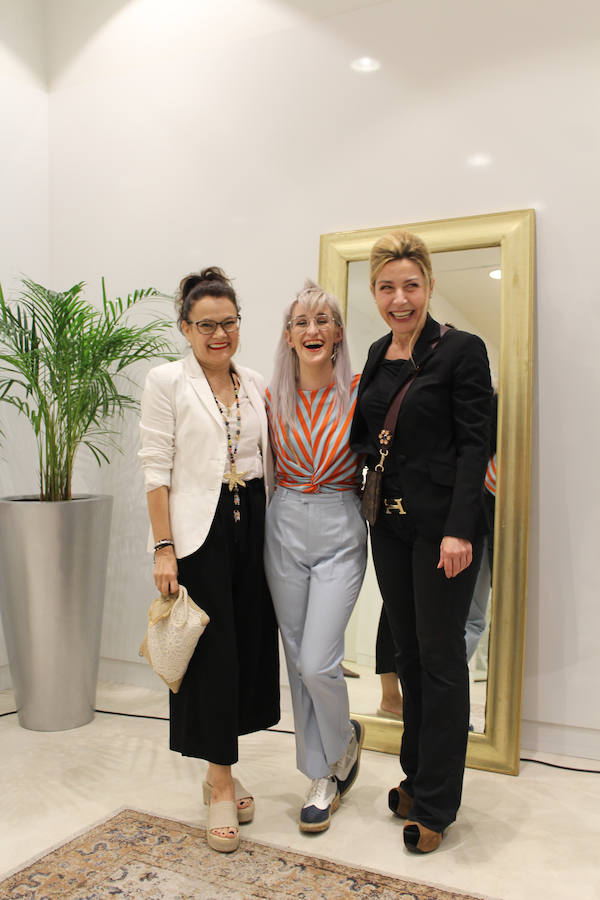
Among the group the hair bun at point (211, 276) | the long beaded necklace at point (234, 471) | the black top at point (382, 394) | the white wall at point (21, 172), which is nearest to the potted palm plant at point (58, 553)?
the white wall at point (21, 172)

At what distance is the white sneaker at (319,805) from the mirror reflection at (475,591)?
58 cm

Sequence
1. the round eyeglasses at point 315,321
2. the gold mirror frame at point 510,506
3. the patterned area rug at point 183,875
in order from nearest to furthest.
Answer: the patterned area rug at point 183,875, the round eyeglasses at point 315,321, the gold mirror frame at point 510,506

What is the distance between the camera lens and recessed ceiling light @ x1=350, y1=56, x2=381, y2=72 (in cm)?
304

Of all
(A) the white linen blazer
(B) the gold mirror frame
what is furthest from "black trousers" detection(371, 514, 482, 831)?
(B) the gold mirror frame

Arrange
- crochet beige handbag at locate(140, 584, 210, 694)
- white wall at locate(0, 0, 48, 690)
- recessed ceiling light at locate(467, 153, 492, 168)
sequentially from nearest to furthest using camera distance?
1. crochet beige handbag at locate(140, 584, 210, 694)
2. recessed ceiling light at locate(467, 153, 492, 168)
3. white wall at locate(0, 0, 48, 690)

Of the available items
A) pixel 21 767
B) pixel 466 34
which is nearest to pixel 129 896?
pixel 21 767

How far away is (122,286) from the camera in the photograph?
364 centimetres

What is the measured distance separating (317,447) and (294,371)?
0.26m

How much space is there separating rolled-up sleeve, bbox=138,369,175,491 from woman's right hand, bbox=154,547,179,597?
19 centimetres

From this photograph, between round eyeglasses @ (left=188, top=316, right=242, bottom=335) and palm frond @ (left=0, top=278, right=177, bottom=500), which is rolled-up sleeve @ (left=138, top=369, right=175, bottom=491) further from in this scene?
palm frond @ (left=0, top=278, right=177, bottom=500)

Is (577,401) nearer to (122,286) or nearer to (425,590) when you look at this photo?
(425,590)

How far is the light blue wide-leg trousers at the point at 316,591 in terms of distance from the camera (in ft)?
7.02

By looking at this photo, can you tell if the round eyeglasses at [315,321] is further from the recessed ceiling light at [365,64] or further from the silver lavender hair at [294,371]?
the recessed ceiling light at [365,64]

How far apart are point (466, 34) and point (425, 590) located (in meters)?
2.18
